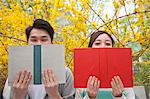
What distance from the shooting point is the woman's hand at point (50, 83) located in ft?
5.29

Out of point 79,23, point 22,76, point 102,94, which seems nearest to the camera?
point 22,76

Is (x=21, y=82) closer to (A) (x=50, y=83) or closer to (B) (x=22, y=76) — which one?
(B) (x=22, y=76)

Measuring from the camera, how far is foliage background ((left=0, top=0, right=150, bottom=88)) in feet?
11.2

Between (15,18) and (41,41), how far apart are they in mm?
1784

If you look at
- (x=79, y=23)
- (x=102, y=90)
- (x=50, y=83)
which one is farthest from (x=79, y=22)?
(x=50, y=83)

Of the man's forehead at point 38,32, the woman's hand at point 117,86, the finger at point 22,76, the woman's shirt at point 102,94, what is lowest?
the woman's shirt at point 102,94

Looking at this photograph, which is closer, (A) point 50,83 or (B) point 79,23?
(A) point 50,83

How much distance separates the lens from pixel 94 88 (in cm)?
171

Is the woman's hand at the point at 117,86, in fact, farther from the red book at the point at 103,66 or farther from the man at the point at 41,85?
the man at the point at 41,85

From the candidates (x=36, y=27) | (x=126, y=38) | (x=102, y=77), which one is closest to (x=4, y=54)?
(x=126, y=38)

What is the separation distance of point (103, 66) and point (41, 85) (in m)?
0.39

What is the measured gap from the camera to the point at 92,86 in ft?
5.61

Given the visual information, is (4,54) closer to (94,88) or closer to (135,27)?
(135,27)

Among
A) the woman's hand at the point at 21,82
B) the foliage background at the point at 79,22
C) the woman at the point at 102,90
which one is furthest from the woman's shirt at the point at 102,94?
the foliage background at the point at 79,22
